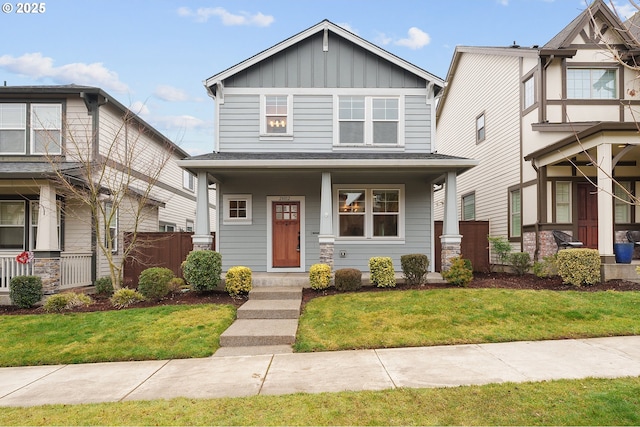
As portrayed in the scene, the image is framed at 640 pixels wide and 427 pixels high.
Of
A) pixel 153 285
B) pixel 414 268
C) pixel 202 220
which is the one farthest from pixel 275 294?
pixel 414 268

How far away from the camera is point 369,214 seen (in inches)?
475

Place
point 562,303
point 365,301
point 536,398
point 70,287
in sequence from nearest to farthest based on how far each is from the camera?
point 536,398 → point 562,303 → point 365,301 → point 70,287

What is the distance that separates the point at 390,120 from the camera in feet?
39.1

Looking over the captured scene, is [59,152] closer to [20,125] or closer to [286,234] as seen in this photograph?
[20,125]

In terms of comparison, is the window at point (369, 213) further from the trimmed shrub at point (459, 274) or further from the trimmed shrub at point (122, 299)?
the trimmed shrub at point (122, 299)

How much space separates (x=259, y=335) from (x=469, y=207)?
13.2 m

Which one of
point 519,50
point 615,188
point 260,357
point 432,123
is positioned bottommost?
point 260,357

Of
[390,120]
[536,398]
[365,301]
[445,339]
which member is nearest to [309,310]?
[365,301]

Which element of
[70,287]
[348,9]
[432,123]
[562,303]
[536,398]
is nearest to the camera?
[536,398]

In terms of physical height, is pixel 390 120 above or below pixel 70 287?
above

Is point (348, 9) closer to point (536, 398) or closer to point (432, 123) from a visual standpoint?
point (432, 123)

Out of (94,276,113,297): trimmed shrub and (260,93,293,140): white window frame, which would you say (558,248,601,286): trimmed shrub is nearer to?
(260,93,293,140): white window frame

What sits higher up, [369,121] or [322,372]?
[369,121]

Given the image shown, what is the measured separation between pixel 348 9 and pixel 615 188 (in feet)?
30.6
